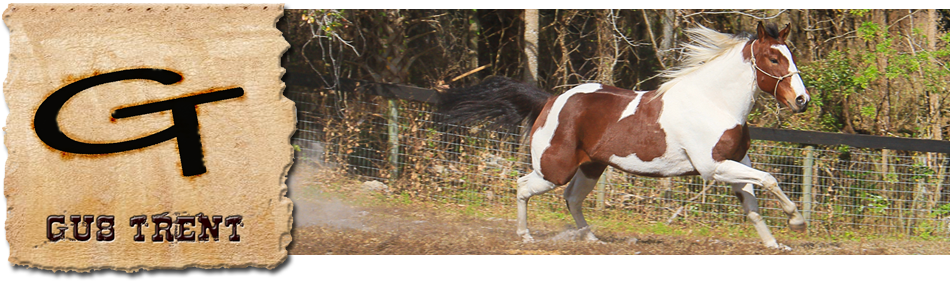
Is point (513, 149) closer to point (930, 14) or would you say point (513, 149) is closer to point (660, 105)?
point (660, 105)

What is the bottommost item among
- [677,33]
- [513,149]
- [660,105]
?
[513,149]

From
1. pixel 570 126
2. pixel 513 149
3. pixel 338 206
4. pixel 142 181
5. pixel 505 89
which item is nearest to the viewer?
pixel 142 181

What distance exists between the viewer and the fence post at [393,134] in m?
6.47

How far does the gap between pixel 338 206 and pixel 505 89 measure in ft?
5.01

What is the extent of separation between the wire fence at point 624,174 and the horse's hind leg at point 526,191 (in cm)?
33

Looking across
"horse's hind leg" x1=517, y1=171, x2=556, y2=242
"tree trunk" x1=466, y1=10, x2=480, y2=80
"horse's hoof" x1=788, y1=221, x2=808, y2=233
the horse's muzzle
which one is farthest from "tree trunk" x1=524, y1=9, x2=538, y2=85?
"horse's hoof" x1=788, y1=221, x2=808, y2=233

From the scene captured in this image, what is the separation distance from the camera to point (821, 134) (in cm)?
573

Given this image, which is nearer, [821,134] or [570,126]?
[570,126]

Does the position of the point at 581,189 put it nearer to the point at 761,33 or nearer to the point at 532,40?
the point at 761,33

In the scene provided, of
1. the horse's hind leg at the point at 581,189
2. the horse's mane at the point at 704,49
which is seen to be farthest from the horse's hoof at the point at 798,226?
the horse's hind leg at the point at 581,189

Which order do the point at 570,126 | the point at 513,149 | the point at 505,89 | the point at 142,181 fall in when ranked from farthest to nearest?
1. the point at 513,149
2. the point at 505,89
3. the point at 570,126
4. the point at 142,181

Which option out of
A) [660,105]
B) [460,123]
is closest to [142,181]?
[460,123]

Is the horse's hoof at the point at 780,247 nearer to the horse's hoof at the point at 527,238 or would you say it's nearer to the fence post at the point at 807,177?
the fence post at the point at 807,177

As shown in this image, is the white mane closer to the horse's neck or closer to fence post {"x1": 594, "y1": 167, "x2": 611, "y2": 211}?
the horse's neck
